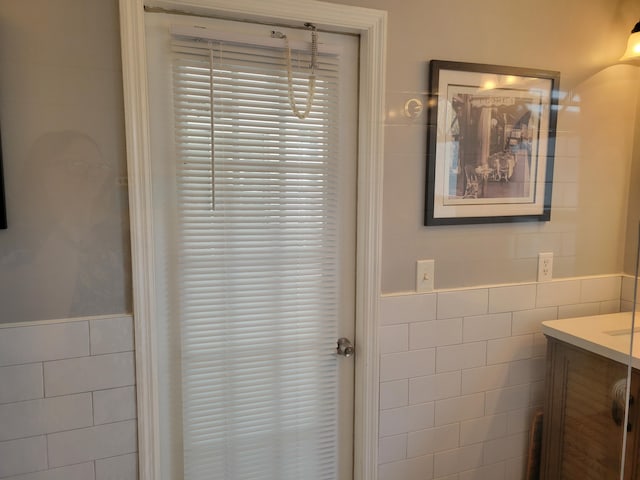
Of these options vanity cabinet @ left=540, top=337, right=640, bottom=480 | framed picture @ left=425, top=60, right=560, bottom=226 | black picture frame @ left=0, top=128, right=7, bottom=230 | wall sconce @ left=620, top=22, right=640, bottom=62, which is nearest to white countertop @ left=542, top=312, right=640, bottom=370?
vanity cabinet @ left=540, top=337, right=640, bottom=480

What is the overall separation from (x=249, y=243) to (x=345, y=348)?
A: 1.69 ft

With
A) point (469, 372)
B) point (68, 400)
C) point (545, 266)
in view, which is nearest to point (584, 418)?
point (469, 372)

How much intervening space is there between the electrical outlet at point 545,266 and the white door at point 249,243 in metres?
0.83

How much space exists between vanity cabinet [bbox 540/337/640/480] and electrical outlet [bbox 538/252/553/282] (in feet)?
0.82

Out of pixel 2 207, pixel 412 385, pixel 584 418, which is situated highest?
pixel 2 207

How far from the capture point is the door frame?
4.17 ft

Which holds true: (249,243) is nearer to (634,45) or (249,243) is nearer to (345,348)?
(345,348)

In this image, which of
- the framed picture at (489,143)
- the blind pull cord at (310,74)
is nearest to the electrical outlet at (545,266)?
the framed picture at (489,143)

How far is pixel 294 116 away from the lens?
1.51 meters

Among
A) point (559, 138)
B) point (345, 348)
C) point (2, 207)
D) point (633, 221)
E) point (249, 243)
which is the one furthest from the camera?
point (633, 221)

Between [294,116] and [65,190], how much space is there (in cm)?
72

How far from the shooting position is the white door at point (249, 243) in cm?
141

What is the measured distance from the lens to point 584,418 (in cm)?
173

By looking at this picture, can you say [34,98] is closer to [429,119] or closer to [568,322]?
[429,119]
